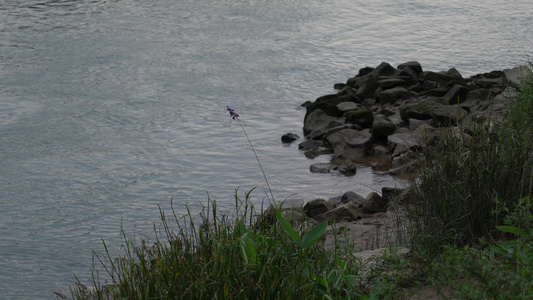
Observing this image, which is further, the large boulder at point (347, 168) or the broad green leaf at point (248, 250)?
the large boulder at point (347, 168)

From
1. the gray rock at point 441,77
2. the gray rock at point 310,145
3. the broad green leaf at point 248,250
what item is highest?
the broad green leaf at point 248,250

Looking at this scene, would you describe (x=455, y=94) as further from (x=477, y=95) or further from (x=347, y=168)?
(x=347, y=168)

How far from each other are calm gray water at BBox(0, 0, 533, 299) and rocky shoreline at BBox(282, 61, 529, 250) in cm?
43

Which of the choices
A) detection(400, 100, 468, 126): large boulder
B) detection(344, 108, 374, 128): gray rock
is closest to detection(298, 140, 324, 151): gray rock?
detection(344, 108, 374, 128): gray rock

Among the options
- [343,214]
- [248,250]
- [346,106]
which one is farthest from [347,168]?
[248,250]

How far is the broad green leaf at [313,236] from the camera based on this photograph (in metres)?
3.96

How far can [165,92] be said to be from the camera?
1188 cm

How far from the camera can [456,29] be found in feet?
56.3

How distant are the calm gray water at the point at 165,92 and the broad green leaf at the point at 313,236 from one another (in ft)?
9.39

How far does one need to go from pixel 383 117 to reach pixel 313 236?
666cm

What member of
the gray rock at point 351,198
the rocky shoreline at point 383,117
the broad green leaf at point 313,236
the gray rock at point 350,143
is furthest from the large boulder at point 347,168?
the broad green leaf at point 313,236

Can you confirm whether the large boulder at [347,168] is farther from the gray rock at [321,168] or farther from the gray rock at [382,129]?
the gray rock at [382,129]

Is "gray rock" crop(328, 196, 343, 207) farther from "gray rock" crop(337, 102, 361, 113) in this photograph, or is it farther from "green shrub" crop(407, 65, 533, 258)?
"gray rock" crop(337, 102, 361, 113)

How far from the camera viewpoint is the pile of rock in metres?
9.20
